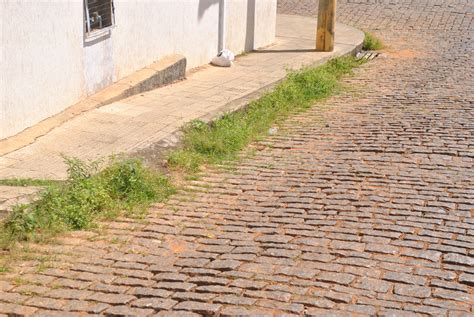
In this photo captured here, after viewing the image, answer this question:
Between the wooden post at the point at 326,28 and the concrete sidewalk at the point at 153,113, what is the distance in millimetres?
210

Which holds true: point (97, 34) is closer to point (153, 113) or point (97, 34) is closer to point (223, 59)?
point (153, 113)

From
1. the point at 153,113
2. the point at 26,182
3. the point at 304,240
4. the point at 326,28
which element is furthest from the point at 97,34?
the point at 326,28

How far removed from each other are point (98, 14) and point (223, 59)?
10.7 ft

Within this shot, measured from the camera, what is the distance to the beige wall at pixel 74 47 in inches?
309

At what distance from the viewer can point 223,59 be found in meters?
12.5

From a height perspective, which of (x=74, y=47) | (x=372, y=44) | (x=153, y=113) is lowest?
(x=372, y=44)

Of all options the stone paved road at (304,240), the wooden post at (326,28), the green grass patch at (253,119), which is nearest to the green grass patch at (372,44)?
the wooden post at (326,28)

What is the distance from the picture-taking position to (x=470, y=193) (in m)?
7.15

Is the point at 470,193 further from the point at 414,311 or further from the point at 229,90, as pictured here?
the point at 229,90

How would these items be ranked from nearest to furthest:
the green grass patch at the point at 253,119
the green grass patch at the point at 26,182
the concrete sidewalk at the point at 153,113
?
the green grass patch at the point at 26,182, the concrete sidewalk at the point at 153,113, the green grass patch at the point at 253,119

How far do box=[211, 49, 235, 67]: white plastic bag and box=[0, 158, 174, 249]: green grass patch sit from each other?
5.31 meters

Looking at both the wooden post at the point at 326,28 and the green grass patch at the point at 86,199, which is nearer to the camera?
the green grass patch at the point at 86,199

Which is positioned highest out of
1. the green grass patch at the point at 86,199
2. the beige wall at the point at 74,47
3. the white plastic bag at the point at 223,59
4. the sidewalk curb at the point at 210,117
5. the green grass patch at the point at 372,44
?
the beige wall at the point at 74,47

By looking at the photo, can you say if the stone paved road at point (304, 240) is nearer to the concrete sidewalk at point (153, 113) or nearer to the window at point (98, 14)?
the concrete sidewalk at point (153, 113)
